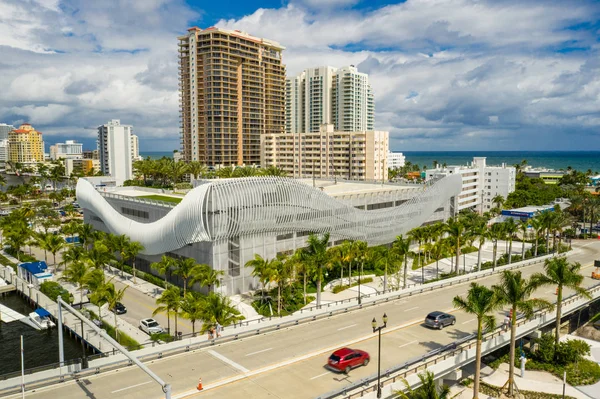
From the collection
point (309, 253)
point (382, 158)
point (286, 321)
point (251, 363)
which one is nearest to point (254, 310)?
point (309, 253)

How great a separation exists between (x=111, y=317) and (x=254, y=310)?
17.6m

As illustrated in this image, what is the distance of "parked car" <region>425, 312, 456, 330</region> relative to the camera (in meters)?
47.1

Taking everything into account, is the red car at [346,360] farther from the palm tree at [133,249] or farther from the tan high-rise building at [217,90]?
the tan high-rise building at [217,90]

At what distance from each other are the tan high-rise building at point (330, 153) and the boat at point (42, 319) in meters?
115

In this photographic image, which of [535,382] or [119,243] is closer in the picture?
[535,382]

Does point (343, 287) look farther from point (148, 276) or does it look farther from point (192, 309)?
point (148, 276)

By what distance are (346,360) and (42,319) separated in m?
43.8

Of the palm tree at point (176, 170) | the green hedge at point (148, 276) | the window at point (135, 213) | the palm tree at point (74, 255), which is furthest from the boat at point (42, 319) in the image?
the palm tree at point (176, 170)

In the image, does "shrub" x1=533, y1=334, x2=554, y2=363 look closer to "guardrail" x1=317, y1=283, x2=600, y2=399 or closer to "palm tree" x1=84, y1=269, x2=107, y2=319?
"guardrail" x1=317, y1=283, x2=600, y2=399

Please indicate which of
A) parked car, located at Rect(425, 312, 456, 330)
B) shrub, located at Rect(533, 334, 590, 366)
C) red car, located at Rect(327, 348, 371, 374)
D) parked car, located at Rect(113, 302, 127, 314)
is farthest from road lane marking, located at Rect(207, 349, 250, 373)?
shrub, located at Rect(533, 334, 590, 366)

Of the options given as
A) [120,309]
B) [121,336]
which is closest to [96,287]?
[121,336]

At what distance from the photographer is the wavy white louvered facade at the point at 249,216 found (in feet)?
205

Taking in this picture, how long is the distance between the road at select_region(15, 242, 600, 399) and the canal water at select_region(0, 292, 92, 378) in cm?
2056

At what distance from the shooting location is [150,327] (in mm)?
53281
